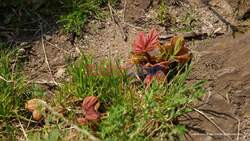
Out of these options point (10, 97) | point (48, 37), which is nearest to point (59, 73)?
point (48, 37)

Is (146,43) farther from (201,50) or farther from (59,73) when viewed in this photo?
(59,73)

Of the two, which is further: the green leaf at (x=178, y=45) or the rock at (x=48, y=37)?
the rock at (x=48, y=37)

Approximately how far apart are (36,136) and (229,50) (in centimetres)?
135

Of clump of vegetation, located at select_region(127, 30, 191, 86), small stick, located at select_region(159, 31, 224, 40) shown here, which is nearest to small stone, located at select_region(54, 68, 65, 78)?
clump of vegetation, located at select_region(127, 30, 191, 86)

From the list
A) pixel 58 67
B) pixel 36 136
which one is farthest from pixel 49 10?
pixel 36 136

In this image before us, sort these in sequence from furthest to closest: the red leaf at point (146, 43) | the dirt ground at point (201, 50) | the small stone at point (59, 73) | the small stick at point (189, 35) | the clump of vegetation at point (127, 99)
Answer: the small stick at point (189, 35)
the small stone at point (59, 73)
the red leaf at point (146, 43)
the dirt ground at point (201, 50)
the clump of vegetation at point (127, 99)

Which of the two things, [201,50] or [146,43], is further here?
[201,50]

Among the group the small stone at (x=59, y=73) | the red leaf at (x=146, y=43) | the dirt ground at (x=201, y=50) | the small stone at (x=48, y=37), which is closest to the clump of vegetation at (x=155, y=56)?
the red leaf at (x=146, y=43)

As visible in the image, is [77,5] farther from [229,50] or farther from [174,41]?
[229,50]

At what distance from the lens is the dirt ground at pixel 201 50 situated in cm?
283

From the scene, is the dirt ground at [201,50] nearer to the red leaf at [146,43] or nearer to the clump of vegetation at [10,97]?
the clump of vegetation at [10,97]

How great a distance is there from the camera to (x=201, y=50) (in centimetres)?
317

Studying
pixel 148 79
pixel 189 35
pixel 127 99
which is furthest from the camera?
pixel 189 35

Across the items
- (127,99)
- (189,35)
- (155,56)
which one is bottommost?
(127,99)
